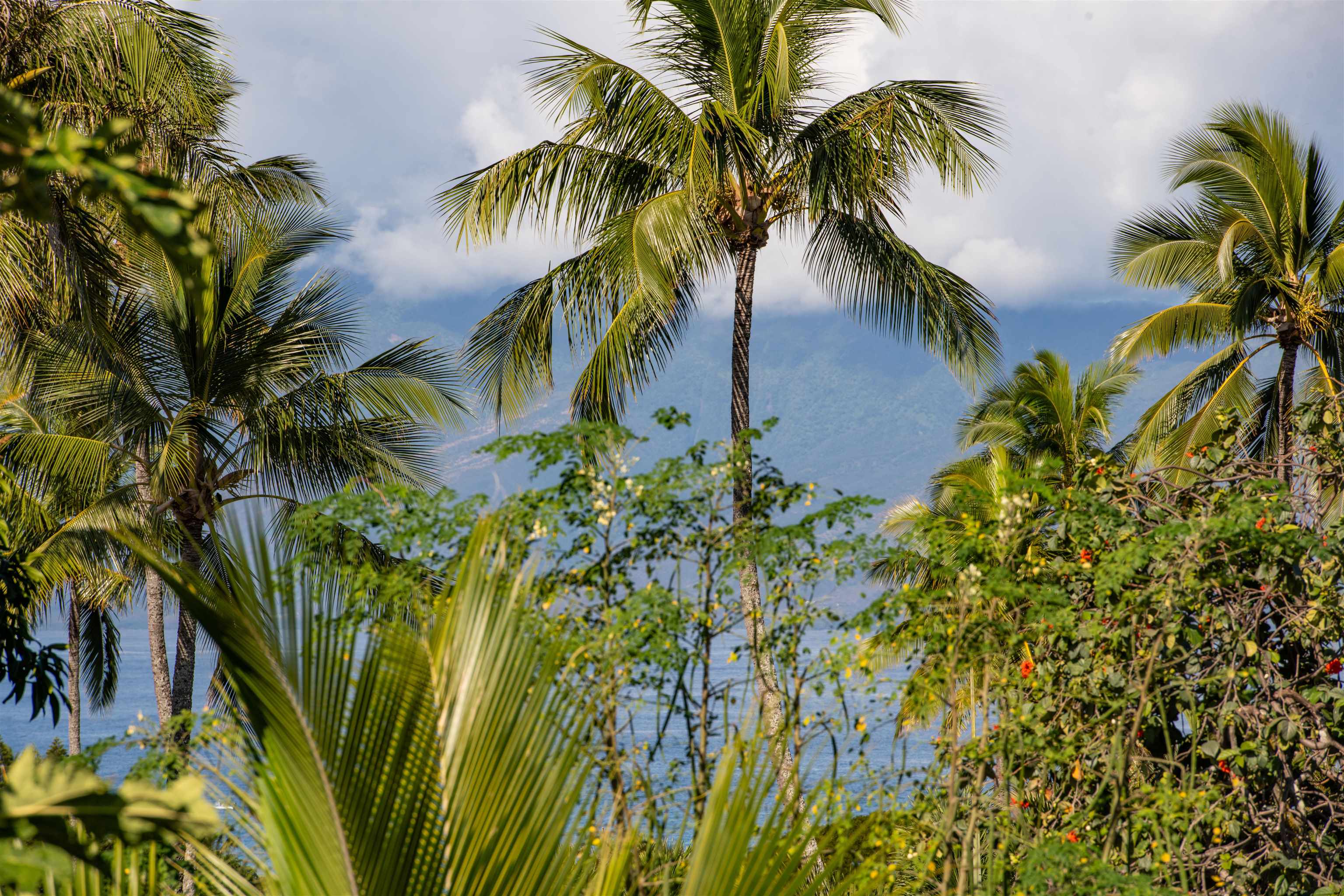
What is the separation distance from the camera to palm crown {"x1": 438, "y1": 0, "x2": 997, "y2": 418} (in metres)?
8.75

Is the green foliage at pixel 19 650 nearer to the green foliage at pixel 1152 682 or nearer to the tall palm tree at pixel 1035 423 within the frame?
the green foliage at pixel 1152 682

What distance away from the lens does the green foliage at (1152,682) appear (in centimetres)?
329

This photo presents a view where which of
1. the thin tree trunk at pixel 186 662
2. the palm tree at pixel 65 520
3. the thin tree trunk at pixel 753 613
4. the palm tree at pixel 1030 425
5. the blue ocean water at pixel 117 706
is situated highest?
the blue ocean water at pixel 117 706

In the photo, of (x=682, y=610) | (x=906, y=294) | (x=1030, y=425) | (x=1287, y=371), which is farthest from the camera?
(x=1030, y=425)

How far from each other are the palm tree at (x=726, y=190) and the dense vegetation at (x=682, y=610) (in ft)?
0.13

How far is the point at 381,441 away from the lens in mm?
11812

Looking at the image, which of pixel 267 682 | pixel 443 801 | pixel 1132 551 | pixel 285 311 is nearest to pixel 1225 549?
pixel 1132 551

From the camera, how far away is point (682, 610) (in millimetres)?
3701

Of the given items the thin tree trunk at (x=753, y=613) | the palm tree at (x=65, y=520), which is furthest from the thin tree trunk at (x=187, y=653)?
the thin tree trunk at (x=753, y=613)

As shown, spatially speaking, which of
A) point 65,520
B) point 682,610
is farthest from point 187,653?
point 682,610

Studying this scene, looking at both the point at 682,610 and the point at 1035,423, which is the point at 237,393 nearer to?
the point at 682,610

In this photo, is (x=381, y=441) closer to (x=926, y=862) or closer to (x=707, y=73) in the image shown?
(x=707, y=73)

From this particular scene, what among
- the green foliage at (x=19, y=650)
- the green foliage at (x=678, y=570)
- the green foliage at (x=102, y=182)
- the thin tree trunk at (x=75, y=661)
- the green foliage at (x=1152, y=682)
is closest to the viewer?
the green foliage at (x=102, y=182)

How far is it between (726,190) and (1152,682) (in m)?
6.70
